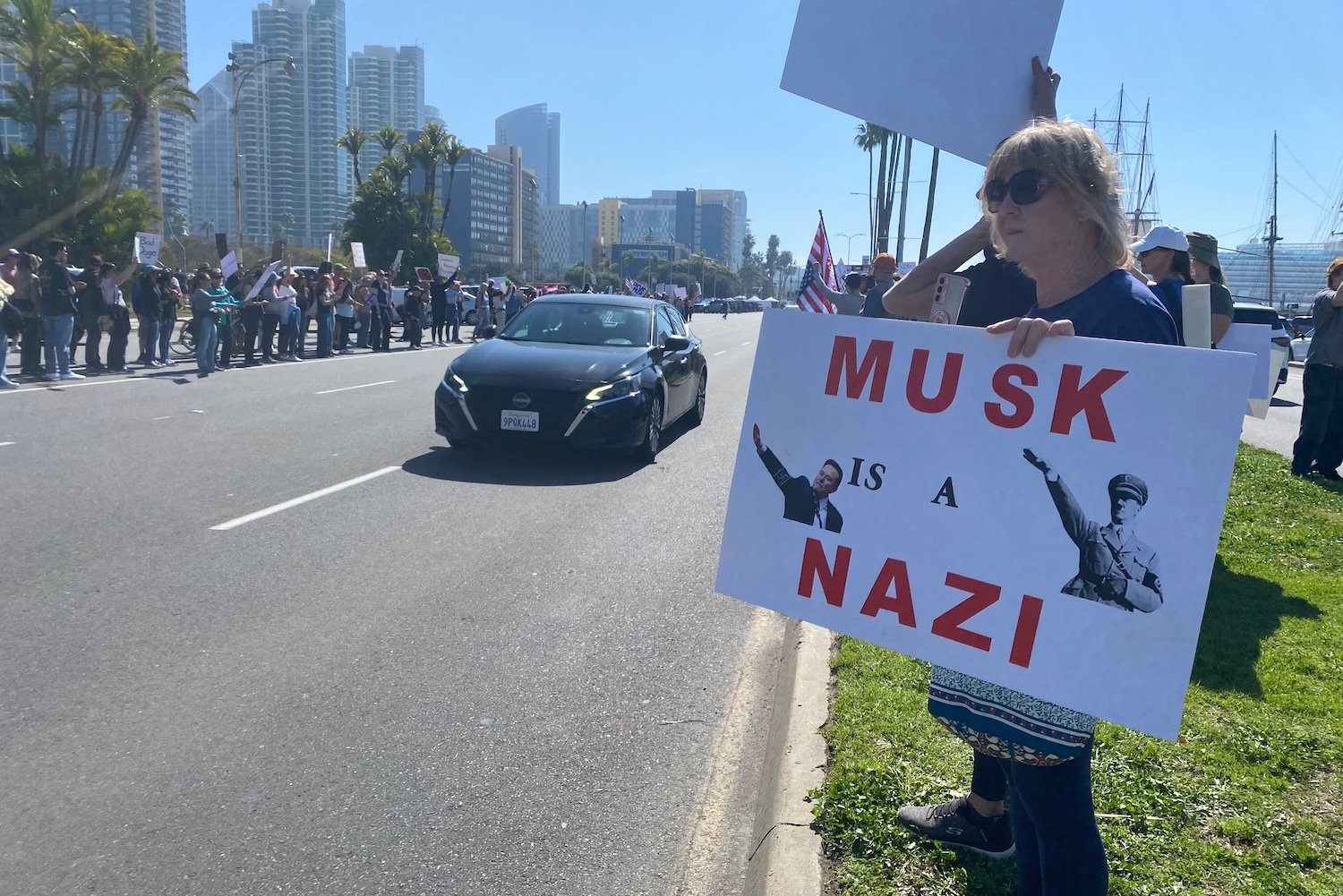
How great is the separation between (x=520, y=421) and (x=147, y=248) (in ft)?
45.1

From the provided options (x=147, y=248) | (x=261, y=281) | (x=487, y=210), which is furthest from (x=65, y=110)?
(x=487, y=210)

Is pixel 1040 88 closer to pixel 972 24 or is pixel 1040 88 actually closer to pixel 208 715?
pixel 972 24

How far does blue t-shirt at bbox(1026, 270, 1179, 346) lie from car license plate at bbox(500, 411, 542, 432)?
7.40 m

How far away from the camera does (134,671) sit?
15.1ft

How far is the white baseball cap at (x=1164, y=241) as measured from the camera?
5.47m

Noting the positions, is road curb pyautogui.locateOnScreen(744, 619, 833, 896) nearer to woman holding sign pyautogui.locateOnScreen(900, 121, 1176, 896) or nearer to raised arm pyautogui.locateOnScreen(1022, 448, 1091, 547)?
woman holding sign pyautogui.locateOnScreen(900, 121, 1176, 896)

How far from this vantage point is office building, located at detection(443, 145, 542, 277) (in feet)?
555

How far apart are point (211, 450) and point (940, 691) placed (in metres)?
9.16

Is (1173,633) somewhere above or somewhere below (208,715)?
above

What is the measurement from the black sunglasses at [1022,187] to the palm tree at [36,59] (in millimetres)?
43918

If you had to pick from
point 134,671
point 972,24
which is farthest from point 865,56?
point 134,671

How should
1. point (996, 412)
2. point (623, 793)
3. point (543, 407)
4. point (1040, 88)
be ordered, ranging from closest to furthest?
1. point (996, 412)
2. point (1040, 88)
3. point (623, 793)
4. point (543, 407)

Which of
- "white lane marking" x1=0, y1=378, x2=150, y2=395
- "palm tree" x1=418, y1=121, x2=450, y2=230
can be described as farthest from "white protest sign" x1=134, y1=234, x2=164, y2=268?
"palm tree" x1=418, y1=121, x2=450, y2=230

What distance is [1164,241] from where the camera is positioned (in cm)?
548
